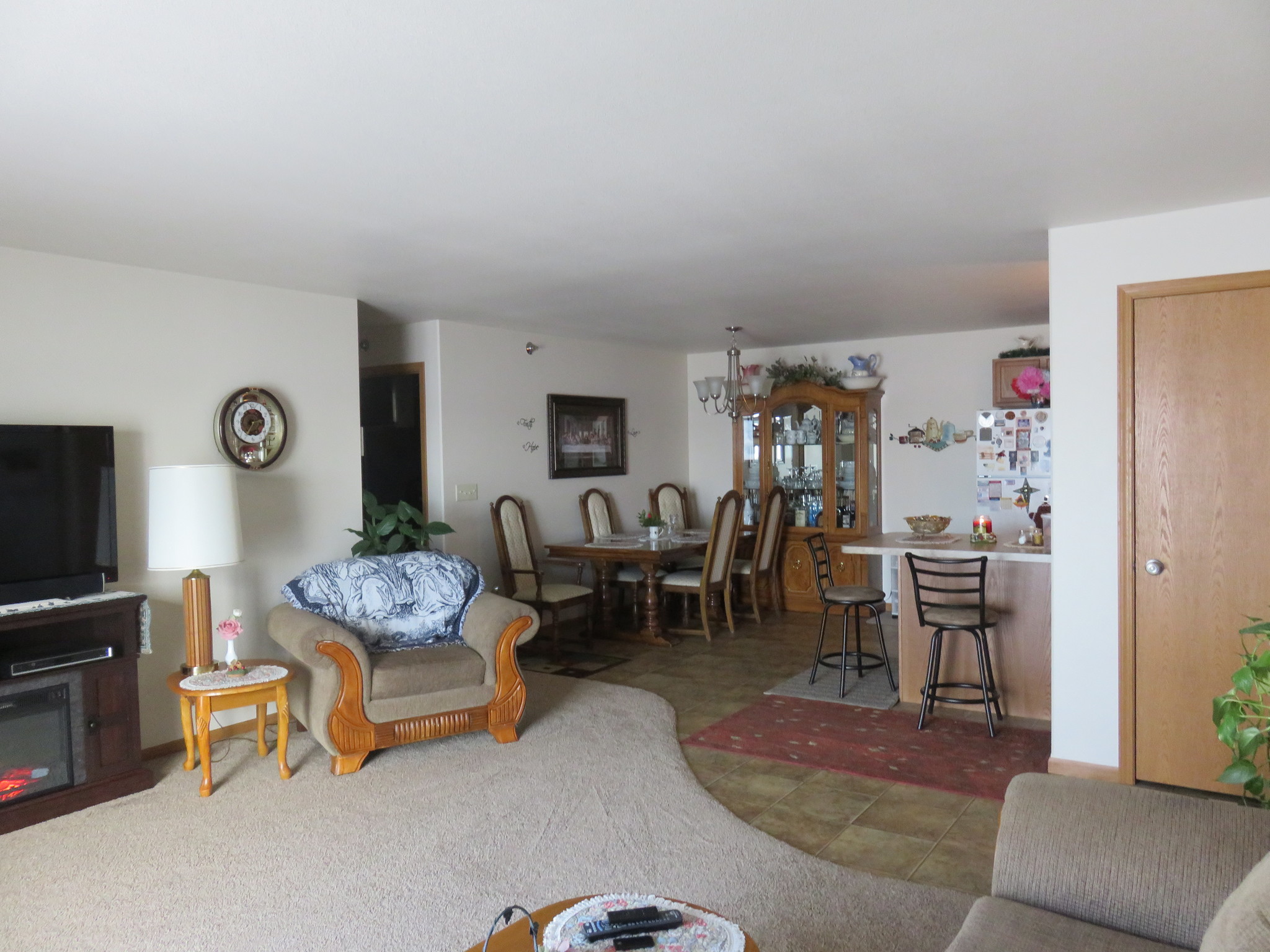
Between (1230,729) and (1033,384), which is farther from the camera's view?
(1033,384)

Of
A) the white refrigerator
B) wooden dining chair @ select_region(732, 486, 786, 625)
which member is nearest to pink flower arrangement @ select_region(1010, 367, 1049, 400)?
the white refrigerator

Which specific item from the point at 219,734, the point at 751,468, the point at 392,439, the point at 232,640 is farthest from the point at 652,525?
the point at 232,640

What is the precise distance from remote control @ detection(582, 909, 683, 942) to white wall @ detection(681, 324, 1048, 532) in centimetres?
562

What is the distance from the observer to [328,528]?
189 inches

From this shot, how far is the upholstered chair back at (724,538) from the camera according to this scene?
6262mm

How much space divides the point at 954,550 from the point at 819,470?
293cm

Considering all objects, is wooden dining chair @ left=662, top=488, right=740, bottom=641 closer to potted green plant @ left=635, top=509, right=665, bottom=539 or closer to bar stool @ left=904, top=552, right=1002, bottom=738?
potted green plant @ left=635, top=509, right=665, bottom=539

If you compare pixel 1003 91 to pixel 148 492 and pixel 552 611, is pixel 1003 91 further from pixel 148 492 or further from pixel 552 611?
pixel 552 611

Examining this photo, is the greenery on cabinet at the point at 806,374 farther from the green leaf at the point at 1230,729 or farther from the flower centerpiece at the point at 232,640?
the green leaf at the point at 1230,729

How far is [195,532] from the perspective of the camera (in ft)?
12.0

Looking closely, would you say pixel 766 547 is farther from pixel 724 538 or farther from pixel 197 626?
pixel 197 626

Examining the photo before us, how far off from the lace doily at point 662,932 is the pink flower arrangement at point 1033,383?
17.3ft

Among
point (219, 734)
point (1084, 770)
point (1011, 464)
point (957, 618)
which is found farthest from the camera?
point (1011, 464)

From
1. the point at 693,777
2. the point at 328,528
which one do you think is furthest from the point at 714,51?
the point at 328,528
